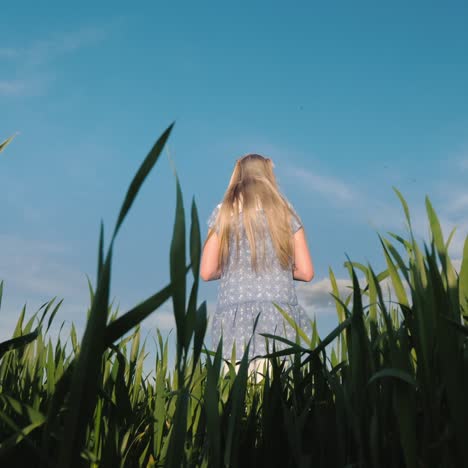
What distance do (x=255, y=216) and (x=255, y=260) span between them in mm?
267

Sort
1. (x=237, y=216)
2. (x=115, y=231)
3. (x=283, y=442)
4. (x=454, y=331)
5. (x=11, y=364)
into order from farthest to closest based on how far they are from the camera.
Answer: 1. (x=237, y=216)
2. (x=11, y=364)
3. (x=283, y=442)
4. (x=454, y=331)
5. (x=115, y=231)

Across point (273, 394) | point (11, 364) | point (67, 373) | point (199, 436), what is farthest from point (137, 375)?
point (67, 373)

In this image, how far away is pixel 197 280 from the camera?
405 millimetres

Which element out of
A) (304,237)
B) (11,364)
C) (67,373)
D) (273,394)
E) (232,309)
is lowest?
(67,373)

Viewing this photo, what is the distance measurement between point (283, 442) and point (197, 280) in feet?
1.30

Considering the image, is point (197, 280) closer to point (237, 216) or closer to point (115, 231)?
point (115, 231)

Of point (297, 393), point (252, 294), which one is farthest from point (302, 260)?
point (297, 393)

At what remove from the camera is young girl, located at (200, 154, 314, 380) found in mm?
3754

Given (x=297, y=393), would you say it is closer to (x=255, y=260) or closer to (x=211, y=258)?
(x=255, y=260)

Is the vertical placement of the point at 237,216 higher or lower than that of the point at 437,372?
higher

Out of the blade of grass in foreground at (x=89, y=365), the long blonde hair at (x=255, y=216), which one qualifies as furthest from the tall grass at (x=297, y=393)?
the long blonde hair at (x=255, y=216)

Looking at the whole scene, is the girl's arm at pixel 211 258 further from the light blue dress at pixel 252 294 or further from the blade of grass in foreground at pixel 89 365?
the blade of grass in foreground at pixel 89 365

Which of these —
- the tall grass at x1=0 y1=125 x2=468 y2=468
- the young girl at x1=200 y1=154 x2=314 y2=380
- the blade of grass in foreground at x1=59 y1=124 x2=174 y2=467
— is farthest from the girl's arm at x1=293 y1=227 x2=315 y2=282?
the blade of grass in foreground at x1=59 y1=124 x2=174 y2=467

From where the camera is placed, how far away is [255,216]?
3.79 m
